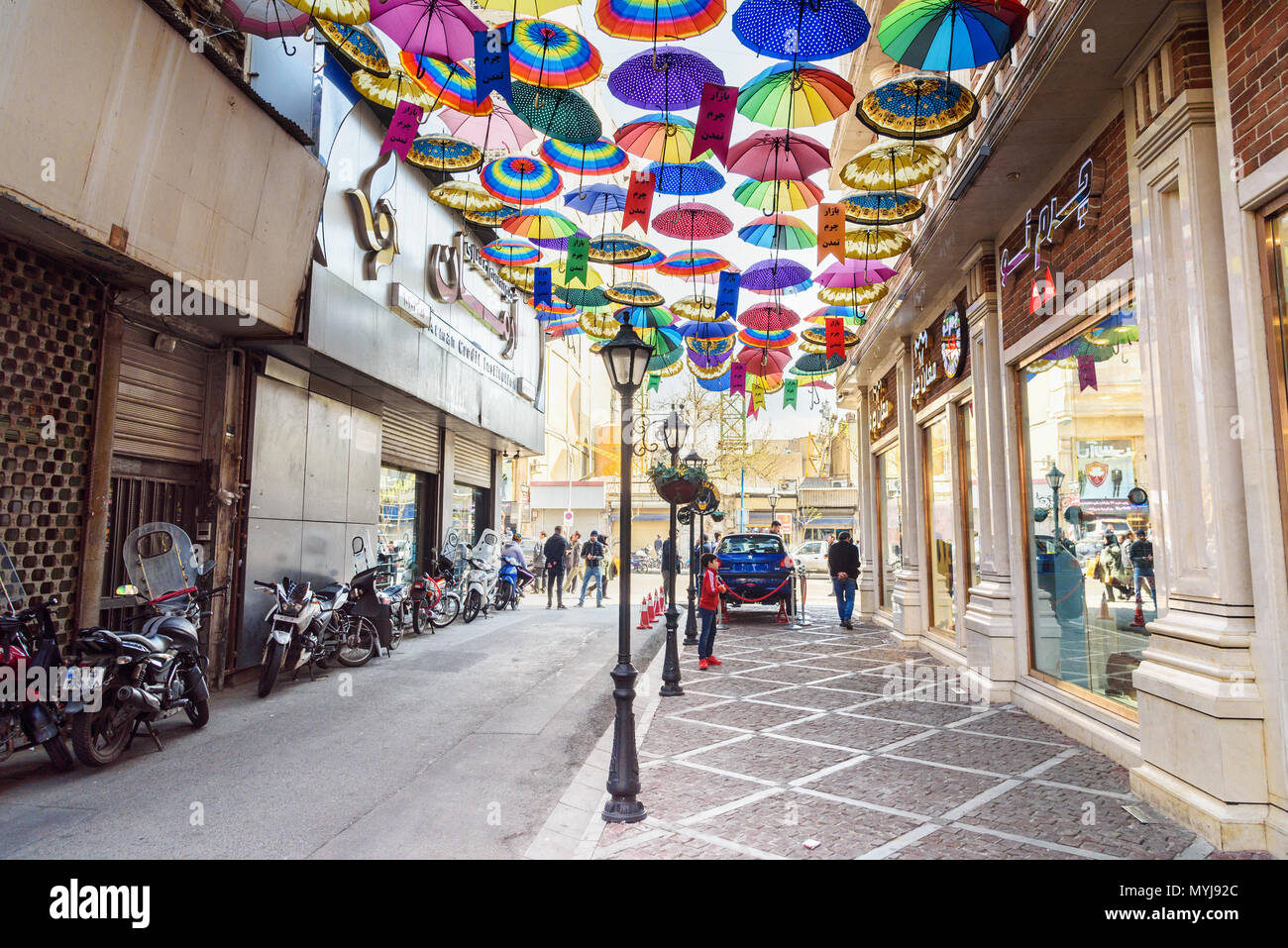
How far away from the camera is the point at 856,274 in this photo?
1120 centimetres

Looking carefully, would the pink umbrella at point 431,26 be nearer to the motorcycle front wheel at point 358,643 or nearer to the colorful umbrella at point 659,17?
the colorful umbrella at point 659,17

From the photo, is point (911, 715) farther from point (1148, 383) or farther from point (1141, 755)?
point (1148, 383)

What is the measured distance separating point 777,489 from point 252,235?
4285 centimetres

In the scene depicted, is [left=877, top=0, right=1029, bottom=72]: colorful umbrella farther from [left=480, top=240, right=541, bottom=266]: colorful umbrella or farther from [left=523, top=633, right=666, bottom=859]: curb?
[left=480, top=240, right=541, bottom=266]: colorful umbrella

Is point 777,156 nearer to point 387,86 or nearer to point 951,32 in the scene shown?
point 951,32

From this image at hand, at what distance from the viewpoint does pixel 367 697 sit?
821 cm

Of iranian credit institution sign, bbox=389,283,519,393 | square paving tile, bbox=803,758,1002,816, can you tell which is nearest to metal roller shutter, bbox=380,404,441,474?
iranian credit institution sign, bbox=389,283,519,393

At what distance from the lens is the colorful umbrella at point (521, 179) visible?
9.83 metres

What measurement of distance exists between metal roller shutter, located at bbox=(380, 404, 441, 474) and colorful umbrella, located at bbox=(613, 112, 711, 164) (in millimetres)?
6827

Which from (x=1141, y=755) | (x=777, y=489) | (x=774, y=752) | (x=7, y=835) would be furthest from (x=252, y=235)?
(x=777, y=489)

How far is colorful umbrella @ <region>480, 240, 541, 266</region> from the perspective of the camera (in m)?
12.1

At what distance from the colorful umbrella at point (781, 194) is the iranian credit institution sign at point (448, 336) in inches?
221

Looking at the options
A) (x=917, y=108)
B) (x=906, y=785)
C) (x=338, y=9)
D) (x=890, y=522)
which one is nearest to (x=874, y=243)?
(x=917, y=108)

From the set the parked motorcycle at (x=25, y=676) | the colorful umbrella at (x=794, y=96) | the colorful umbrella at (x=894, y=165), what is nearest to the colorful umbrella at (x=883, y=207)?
the colorful umbrella at (x=894, y=165)
